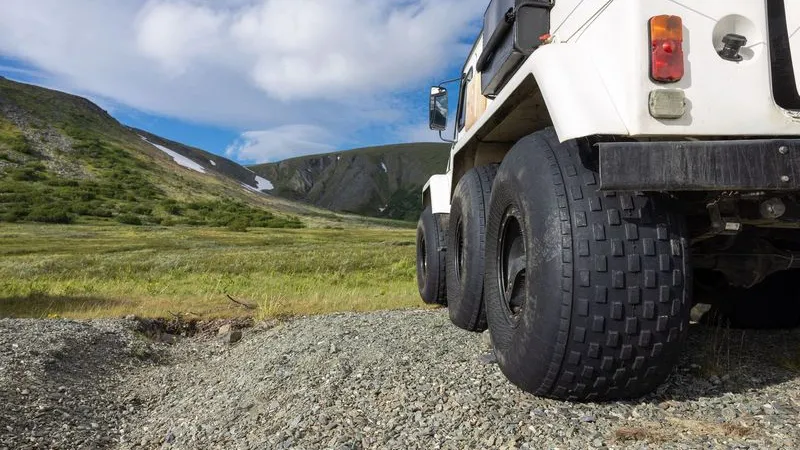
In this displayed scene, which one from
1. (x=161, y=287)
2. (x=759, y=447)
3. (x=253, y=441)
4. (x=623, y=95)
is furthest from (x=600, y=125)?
(x=161, y=287)

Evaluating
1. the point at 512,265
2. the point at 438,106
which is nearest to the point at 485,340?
the point at 512,265

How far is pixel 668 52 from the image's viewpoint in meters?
2.38

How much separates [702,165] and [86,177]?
6926 cm

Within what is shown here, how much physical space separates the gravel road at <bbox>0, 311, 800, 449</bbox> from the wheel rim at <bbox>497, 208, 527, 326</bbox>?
0.42 meters

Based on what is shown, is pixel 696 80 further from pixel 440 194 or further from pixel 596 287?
pixel 440 194

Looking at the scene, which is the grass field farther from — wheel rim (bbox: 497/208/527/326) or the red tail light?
the red tail light

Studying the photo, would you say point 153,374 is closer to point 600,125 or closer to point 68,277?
point 600,125

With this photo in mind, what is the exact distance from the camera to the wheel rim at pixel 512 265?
11.2 feet

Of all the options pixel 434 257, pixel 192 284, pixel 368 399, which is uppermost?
pixel 434 257

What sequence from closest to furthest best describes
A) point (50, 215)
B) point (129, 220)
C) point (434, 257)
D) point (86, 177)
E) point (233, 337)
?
1. point (233, 337)
2. point (434, 257)
3. point (50, 215)
4. point (129, 220)
5. point (86, 177)

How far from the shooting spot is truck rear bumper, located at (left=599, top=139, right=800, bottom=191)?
7.59 feet

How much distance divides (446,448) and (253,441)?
102 cm

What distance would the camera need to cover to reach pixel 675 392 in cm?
300

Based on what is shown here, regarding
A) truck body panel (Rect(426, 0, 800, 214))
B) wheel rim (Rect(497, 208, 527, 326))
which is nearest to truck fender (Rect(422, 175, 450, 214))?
wheel rim (Rect(497, 208, 527, 326))
